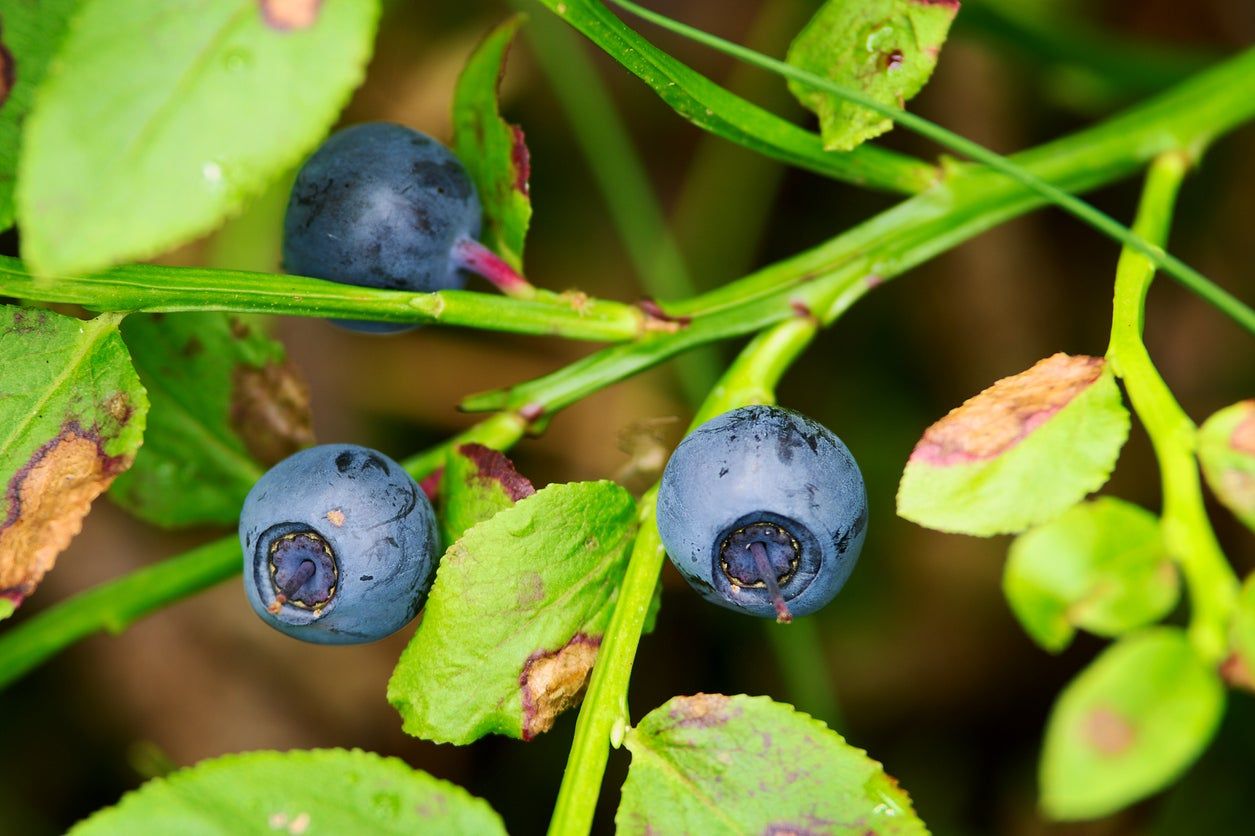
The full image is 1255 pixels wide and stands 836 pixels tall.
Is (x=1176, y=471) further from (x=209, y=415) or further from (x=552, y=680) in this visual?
(x=209, y=415)

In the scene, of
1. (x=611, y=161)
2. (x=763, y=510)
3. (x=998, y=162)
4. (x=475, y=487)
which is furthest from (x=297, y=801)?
(x=611, y=161)

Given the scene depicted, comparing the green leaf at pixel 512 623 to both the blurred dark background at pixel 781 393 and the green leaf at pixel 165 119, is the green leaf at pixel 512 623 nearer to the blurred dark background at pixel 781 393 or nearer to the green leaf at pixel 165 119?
the green leaf at pixel 165 119

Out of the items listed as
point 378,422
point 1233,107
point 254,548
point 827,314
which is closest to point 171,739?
point 378,422

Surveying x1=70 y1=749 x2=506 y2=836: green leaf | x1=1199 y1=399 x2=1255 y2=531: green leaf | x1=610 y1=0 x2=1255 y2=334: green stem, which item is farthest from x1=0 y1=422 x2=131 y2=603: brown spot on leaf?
x1=1199 y1=399 x2=1255 y2=531: green leaf

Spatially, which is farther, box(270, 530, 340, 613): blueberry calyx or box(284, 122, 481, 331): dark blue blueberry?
box(284, 122, 481, 331): dark blue blueberry

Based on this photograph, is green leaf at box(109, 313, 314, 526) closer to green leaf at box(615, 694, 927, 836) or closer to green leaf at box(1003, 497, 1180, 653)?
green leaf at box(615, 694, 927, 836)

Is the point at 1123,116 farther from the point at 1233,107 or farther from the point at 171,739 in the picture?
the point at 171,739

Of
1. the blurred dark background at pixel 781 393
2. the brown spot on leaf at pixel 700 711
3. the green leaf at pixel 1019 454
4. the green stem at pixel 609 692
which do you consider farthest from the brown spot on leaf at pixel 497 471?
the blurred dark background at pixel 781 393
